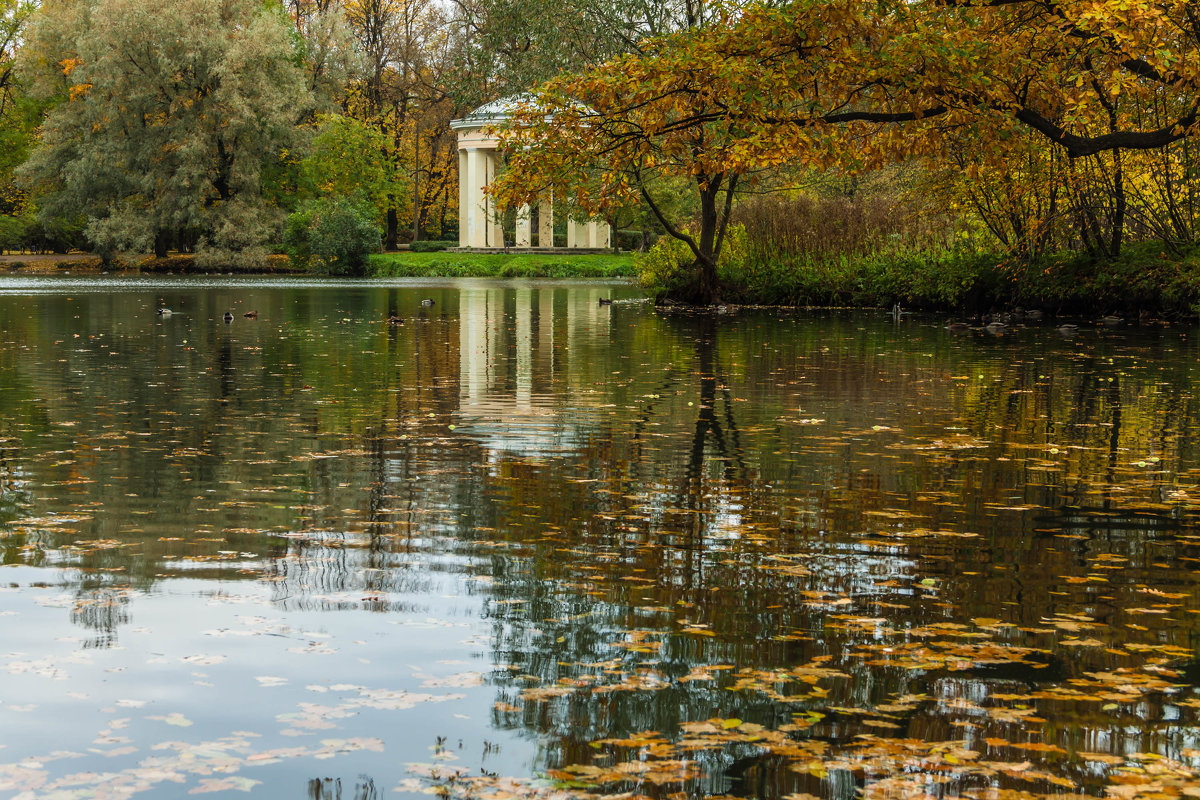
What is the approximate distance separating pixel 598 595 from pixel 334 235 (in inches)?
2423

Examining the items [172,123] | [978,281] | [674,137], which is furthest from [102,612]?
[172,123]

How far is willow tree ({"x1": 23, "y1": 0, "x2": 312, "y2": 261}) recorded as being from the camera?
208 ft

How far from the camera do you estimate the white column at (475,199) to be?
7669cm

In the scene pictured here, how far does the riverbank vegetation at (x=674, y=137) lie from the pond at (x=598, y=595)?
3.97 meters

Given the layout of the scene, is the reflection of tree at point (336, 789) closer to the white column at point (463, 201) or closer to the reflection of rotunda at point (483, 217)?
the reflection of rotunda at point (483, 217)

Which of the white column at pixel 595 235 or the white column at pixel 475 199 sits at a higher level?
the white column at pixel 475 199

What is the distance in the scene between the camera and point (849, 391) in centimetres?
1467

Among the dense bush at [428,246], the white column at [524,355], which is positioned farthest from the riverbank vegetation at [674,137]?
the dense bush at [428,246]

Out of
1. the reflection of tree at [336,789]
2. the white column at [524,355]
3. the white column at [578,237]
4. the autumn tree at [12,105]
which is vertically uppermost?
the autumn tree at [12,105]

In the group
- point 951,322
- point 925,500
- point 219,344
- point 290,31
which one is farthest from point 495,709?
point 290,31

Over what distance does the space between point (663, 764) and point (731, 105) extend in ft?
39.3

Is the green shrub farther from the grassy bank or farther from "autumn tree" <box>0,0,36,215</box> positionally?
the grassy bank

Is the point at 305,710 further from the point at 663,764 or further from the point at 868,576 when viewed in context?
the point at 868,576

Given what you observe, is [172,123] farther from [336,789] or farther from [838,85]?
[336,789]
